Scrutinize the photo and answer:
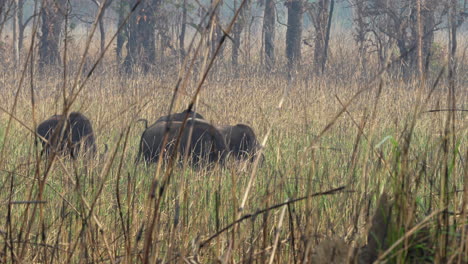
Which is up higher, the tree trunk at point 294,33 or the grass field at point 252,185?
the tree trunk at point 294,33

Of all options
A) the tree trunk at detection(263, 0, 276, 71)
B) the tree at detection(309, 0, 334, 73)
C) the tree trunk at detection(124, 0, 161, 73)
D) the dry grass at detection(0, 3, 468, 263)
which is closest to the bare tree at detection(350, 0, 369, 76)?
the tree at detection(309, 0, 334, 73)

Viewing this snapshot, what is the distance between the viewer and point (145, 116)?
24.5ft

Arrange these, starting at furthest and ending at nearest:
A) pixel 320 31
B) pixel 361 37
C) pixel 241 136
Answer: pixel 361 37 → pixel 320 31 → pixel 241 136

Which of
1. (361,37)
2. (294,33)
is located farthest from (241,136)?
(294,33)

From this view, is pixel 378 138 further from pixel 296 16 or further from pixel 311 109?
pixel 296 16

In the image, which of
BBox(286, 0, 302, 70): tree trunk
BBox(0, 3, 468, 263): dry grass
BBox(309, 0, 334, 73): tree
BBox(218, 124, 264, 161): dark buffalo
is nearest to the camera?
BBox(0, 3, 468, 263): dry grass

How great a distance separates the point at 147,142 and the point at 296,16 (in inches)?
509

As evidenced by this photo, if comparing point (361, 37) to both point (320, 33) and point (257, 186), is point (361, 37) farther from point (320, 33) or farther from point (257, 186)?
point (257, 186)

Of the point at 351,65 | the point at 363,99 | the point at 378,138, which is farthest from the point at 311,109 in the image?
the point at 351,65

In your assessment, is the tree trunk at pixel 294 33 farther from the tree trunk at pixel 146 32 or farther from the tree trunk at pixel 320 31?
the tree trunk at pixel 146 32

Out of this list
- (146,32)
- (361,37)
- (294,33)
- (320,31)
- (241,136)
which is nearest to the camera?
(241,136)

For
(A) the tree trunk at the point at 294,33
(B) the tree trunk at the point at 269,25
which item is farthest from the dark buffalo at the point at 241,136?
(A) the tree trunk at the point at 294,33

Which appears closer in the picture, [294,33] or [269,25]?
[294,33]

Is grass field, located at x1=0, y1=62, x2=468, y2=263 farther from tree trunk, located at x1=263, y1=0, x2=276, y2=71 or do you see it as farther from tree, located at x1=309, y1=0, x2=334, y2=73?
tree trunk, located at x1=263, y1=0, x2=276, y2=71
